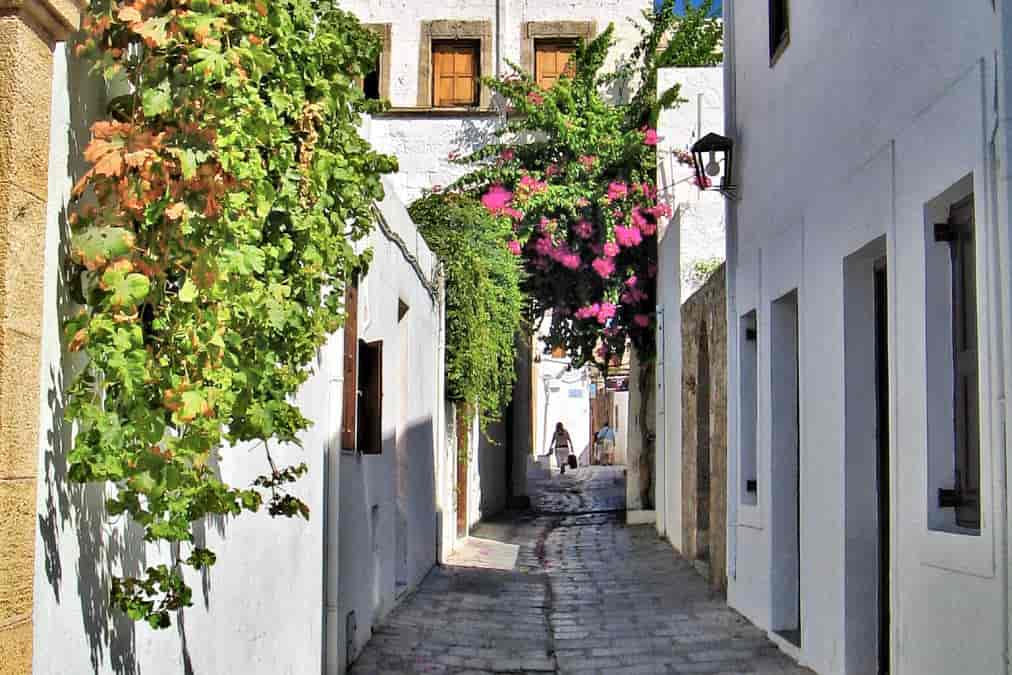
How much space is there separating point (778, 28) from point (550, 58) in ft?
38.1

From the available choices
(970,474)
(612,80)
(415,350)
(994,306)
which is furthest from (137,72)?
(612,80)

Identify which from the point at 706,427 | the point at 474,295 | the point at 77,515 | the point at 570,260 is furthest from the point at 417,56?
the point at 77,515

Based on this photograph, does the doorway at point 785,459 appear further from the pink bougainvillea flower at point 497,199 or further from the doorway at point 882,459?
the pink bougainvillea flower at point 497,199

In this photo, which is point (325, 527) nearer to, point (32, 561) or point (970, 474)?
point (970, 474)

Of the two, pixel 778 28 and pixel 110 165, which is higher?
pixel 778 28

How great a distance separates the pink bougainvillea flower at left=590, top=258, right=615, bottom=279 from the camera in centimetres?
1991

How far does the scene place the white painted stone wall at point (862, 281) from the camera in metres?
5.62

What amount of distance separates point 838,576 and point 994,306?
327 cm

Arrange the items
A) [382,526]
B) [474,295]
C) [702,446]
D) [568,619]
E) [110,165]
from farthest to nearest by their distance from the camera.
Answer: [474,295] → [702,446] → [568,619] → [382,526] → [110,165]

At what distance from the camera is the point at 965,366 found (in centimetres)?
638

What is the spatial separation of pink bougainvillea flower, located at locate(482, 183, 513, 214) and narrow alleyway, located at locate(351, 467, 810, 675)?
4571 mm

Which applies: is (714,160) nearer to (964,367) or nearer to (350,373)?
(350,373)

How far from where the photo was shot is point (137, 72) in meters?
3.77

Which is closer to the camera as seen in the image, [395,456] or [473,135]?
[395,456]
